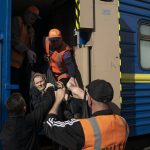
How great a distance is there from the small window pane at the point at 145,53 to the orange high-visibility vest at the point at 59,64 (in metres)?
1.73

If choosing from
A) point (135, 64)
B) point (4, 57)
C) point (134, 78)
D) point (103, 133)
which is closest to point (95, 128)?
point (103, 133)

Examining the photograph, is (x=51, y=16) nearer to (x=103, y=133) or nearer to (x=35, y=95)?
(x=35, y=95)

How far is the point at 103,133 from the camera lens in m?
2.72

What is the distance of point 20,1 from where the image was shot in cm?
491

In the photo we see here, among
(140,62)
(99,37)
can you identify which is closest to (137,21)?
(140,62)

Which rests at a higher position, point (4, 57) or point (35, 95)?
point (4, 57)

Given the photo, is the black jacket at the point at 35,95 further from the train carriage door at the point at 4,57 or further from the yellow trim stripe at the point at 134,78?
the yellow trim stripe at the point at 134,78

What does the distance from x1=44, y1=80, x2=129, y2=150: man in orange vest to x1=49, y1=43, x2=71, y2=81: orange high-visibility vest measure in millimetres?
1657

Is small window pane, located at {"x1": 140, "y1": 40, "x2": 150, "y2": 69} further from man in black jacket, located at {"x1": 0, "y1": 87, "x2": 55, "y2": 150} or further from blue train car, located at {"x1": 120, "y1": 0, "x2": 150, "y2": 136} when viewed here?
man in black jacket, located at {"x1": 0, "y1": 87, "x2": 55, "y2": 150}

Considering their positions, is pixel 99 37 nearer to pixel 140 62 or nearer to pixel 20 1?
pixel 20 1

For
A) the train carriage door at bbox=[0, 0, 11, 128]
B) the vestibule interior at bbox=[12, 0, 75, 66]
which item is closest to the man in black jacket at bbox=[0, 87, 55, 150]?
the train carriage door at bbox=[0, 0, 11, 128]

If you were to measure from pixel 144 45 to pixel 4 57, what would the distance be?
284cm

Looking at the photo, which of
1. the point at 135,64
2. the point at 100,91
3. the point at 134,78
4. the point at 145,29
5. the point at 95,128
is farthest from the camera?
the point at 145,29

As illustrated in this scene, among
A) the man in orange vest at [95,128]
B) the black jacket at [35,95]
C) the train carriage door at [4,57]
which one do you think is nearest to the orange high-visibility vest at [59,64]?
the black jacket at [35,95]
